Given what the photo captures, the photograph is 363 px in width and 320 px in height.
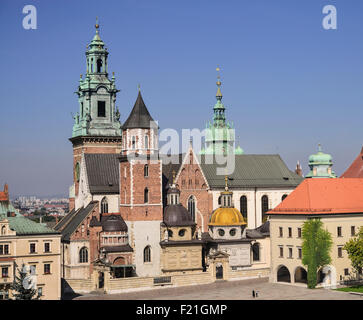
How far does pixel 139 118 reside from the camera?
78062 millimetres

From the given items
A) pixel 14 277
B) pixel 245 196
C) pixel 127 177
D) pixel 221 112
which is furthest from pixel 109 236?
pixel 221 112

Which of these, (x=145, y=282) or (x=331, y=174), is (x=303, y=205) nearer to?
(x=145, y=282)

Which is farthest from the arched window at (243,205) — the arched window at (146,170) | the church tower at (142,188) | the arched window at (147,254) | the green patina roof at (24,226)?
the green patina roof at (24,226)

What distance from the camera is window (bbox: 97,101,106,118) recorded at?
9550cm

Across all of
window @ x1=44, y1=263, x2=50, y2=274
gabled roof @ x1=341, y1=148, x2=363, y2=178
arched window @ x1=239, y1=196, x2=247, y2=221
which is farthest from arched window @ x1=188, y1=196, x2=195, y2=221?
window @ x1=44, y1=263, x2=50, y2=274

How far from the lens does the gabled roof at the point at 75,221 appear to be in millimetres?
77031

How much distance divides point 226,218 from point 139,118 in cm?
1568

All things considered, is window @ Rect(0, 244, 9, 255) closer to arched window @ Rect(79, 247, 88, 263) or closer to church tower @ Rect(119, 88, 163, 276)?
arched window @ Rect(79, 247, 88, 263)

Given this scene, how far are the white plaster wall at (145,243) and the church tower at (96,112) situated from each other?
63.6ft

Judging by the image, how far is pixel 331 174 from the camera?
113500mm

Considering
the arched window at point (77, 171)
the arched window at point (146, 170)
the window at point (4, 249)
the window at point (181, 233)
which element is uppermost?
the arched window at point (77, 171)

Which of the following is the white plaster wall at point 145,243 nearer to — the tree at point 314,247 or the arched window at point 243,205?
the tree at point 314,247

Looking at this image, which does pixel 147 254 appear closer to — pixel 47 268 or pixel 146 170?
pixel 146 170

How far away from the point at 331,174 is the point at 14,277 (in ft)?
218
